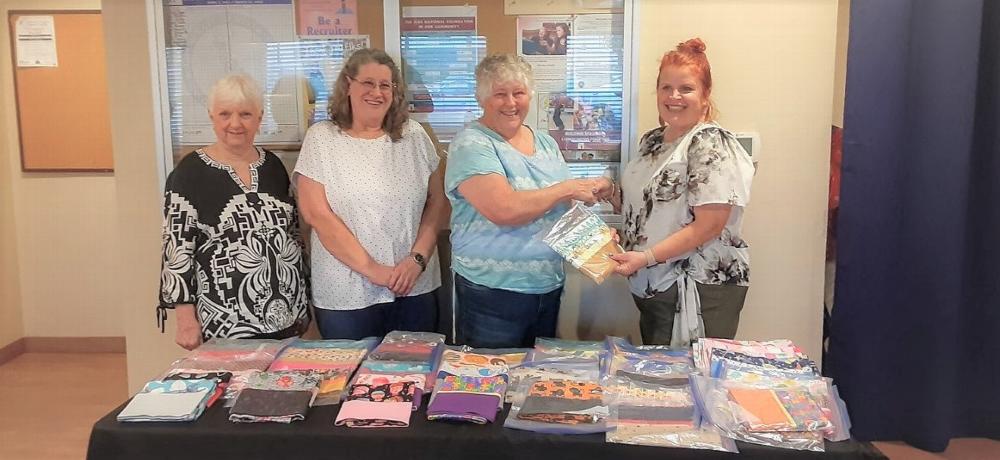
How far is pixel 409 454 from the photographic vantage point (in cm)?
155

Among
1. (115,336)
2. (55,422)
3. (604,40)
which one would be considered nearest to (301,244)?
(604,40)

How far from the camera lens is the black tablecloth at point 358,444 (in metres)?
1.52

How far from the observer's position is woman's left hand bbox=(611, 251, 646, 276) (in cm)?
211

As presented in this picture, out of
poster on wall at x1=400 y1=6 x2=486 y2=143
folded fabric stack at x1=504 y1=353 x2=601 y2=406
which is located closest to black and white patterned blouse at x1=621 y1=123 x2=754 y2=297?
folded fabric stack at x1=504 y1=353 x2=601 y2=406

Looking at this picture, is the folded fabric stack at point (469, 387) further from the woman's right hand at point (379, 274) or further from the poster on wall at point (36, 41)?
the poster on wall at point (36, 41)

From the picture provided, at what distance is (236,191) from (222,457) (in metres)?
0.94

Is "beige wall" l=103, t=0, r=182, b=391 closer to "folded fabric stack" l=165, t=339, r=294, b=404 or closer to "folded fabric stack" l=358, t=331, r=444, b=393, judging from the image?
"folded fabric stack" l=165, t=339, r=294, b=404

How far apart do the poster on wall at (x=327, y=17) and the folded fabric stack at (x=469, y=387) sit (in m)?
1.34

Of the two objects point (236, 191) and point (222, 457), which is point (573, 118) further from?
point (222, 457)

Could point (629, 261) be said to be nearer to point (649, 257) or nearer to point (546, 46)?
point (649, 257)

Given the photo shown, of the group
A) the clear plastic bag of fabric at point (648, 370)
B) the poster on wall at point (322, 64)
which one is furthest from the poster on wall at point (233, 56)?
the clear plastic bag of fabric at point (648, 370)

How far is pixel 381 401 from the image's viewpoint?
1657 millimetres

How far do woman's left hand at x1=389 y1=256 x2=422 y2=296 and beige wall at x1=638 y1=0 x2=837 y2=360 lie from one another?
975mm

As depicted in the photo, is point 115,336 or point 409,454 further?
point 115,336
